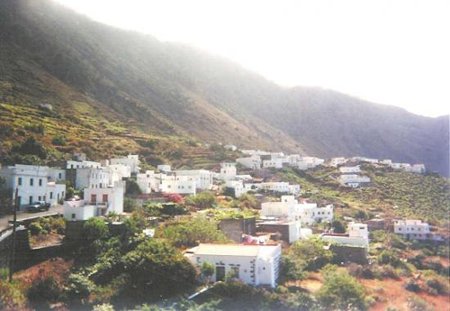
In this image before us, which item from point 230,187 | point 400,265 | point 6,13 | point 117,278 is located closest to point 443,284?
point 400,265

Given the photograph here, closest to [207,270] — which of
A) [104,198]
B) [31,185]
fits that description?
[104,198]

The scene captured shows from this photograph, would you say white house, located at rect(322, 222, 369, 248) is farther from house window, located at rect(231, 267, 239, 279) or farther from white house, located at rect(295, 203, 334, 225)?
house window, located at rect(231, 267, 239, 279)

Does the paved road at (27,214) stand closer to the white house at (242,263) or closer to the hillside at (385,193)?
the white house at (242,263)

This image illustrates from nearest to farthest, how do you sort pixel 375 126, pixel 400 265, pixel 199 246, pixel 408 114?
pixel 199 246, pixel 400 265, pixel 375 126, pixel 408 114

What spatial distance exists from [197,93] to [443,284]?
1867 inches

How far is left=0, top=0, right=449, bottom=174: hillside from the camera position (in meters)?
33.2

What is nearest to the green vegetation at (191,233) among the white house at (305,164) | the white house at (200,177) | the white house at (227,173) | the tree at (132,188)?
the tree at (132,188)

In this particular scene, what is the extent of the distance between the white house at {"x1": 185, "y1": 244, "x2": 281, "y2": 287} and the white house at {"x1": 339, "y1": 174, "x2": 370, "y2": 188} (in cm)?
1703

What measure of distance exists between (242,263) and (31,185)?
259 inches

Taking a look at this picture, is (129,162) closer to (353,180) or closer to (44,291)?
(353,180)

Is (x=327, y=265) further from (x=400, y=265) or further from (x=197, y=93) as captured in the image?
(x=197, y=93)

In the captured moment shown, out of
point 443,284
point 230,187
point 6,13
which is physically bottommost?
point 443,284

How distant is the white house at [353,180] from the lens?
90.4 ft

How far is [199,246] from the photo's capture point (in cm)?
1205
